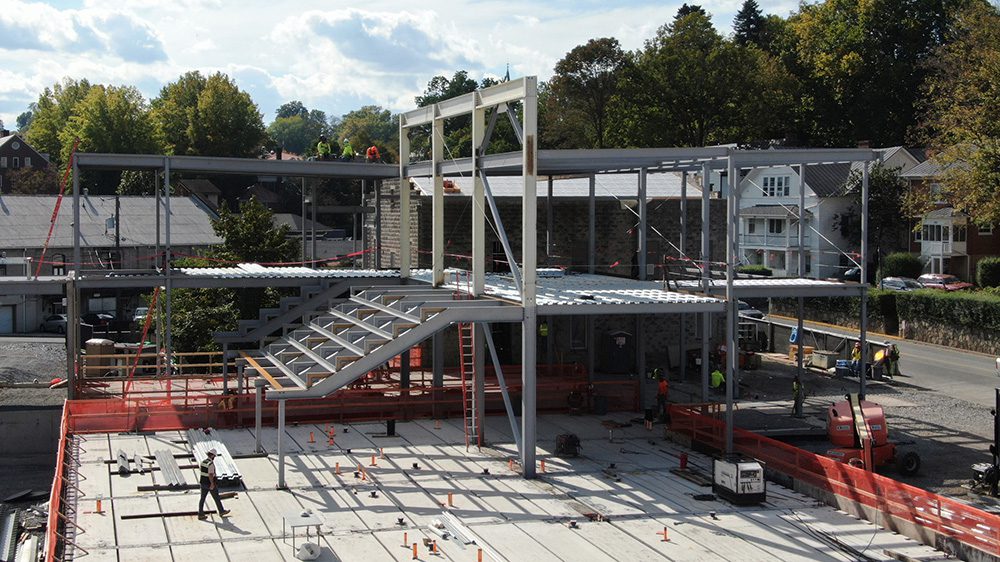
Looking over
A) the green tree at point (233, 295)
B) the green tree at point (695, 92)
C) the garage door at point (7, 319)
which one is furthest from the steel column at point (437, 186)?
the green tree at point (695, 92)

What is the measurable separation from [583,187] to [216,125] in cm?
6835

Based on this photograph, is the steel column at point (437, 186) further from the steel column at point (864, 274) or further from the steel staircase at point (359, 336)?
the steel column at point (864, 274)

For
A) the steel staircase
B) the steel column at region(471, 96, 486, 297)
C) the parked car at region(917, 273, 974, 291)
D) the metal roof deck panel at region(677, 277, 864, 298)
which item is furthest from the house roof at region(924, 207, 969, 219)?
the steel column at region(471, 96, 486, 297)

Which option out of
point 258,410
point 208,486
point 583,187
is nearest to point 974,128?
point 583,187

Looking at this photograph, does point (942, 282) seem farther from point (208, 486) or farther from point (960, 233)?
point (208, 486)

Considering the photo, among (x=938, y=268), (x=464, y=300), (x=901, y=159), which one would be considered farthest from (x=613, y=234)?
(x=901, y=159)

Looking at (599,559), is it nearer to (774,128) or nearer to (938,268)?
(938,268)

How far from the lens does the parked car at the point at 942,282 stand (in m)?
58.6

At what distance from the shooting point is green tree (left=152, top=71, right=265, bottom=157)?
338 feet

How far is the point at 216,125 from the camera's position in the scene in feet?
338

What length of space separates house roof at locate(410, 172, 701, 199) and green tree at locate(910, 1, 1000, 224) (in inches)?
562

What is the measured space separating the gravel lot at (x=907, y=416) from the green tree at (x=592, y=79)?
3782cm

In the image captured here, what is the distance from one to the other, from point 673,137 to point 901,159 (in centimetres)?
1407

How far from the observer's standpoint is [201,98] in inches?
4124
